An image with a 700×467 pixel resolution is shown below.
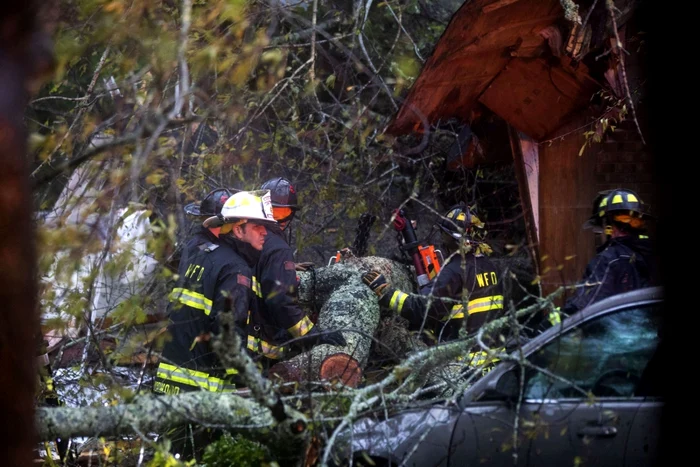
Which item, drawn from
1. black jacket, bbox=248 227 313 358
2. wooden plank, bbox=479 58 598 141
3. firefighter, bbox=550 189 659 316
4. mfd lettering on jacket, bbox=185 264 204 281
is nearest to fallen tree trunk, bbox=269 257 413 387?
black jacket, bbox=248 227 313 358

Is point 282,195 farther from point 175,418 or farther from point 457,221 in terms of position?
point 175,418

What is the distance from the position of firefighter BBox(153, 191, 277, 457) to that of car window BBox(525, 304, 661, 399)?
76.4 inches

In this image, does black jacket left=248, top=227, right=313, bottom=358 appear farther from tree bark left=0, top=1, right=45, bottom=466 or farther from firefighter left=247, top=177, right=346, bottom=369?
tree bark left=0, top=1, right=45, bottom=466

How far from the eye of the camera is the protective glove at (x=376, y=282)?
5164 mm

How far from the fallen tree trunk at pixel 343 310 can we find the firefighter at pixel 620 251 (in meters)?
1.40

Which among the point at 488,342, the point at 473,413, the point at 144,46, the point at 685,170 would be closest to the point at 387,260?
the point at 488,342

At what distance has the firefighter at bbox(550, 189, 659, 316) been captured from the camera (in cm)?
459

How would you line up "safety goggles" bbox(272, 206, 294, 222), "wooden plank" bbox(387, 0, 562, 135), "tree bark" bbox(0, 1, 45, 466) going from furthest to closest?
"safety goggles" bbox(272, 206, 294, 222)
"wooden plank" bbox(387, 0, 562, 135)
"tree bark" bbox(0, 1, 45, 466)

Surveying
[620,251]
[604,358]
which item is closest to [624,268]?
[620,251]

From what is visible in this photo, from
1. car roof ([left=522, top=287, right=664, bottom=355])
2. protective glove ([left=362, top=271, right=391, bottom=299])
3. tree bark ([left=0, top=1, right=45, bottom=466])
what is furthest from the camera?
protective glove ([left=362, top=271, right=391, bottom=299])

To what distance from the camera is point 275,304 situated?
4.79 m

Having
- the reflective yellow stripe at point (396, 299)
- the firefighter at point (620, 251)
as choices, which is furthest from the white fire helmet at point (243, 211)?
the firefighter at point (620, 251)

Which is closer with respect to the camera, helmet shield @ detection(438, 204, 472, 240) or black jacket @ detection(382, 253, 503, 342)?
black jacket @ detection(382, 253, 503, 342)

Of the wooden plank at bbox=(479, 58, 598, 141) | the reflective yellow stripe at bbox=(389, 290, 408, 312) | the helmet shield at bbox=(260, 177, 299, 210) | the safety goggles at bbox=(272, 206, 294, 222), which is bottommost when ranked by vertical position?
the reflective yellow stripe at bbox=(389, 290, 408, 312)
